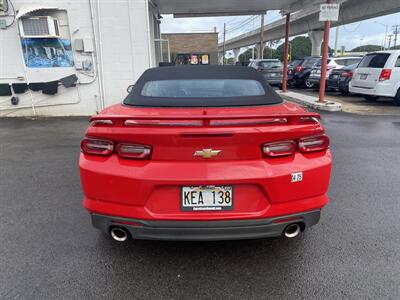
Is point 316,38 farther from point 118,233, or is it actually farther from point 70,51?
point 118,233

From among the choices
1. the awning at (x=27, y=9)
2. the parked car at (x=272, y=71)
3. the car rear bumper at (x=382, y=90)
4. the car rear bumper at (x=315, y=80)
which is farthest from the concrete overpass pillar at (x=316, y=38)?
the awning at (x=27, y=9)

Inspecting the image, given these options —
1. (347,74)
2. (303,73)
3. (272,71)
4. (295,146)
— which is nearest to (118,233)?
(295,146)

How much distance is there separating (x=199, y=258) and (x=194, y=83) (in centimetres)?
177

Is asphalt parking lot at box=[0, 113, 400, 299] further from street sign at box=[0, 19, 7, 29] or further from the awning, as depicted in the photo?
street sign at box=[0, 19, 7, 29]

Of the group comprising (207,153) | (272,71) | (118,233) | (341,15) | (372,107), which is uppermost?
(341,15)

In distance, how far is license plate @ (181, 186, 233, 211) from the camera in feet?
7.53

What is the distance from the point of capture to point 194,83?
3521 millimetres

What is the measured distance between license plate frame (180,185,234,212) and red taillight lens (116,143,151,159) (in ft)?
1.16

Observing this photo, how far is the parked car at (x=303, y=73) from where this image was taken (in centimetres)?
1738

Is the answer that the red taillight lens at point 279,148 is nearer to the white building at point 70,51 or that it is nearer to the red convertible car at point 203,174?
the red convertible car at point 203,174

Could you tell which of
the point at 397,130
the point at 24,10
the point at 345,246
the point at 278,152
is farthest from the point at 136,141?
the point at 24,10

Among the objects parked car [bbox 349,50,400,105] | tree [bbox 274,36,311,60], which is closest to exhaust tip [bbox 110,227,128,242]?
parked car [bbox 349,50,400,105]

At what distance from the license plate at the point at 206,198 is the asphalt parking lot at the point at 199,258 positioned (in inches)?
23.5

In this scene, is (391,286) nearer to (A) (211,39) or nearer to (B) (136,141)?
(B) (136,141)
